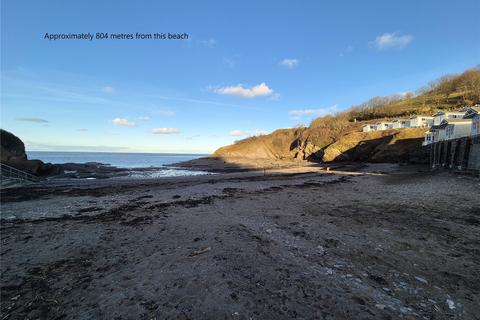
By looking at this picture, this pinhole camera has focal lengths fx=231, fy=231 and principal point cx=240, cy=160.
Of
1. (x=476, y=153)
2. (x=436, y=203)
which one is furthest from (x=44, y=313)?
(x=476, y=153)

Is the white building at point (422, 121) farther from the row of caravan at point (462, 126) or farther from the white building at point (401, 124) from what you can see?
the row of caravan at point (462, 126)

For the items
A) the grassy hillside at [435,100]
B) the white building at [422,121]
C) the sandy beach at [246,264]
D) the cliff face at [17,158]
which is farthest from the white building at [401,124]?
the cliff face at [17,158]

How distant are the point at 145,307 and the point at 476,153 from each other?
28.3 m

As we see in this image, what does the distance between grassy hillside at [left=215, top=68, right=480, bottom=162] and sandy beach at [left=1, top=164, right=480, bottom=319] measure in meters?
43.3

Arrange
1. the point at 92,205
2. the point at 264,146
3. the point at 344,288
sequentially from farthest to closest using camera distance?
1. the point at 264,146
2. the point at 92,205
3. the point at 344,288

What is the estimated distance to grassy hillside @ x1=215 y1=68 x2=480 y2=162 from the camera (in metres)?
47.5

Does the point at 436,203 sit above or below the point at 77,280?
above

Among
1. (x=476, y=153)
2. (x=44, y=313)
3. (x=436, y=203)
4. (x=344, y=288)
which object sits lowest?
(x=44, y=313)

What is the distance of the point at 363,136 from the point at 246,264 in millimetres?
61197

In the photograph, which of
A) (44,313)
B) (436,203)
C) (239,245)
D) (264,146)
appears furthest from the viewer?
(264,146)

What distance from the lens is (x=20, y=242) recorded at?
7.39 m

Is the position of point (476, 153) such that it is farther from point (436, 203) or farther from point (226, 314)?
point (226, 314)

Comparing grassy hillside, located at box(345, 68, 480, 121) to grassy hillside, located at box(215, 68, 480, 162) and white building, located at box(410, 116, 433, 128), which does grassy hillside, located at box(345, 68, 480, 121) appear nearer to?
grassy hillside, located at box(215, 68, 480, 162)

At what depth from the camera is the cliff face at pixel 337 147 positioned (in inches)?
1800
